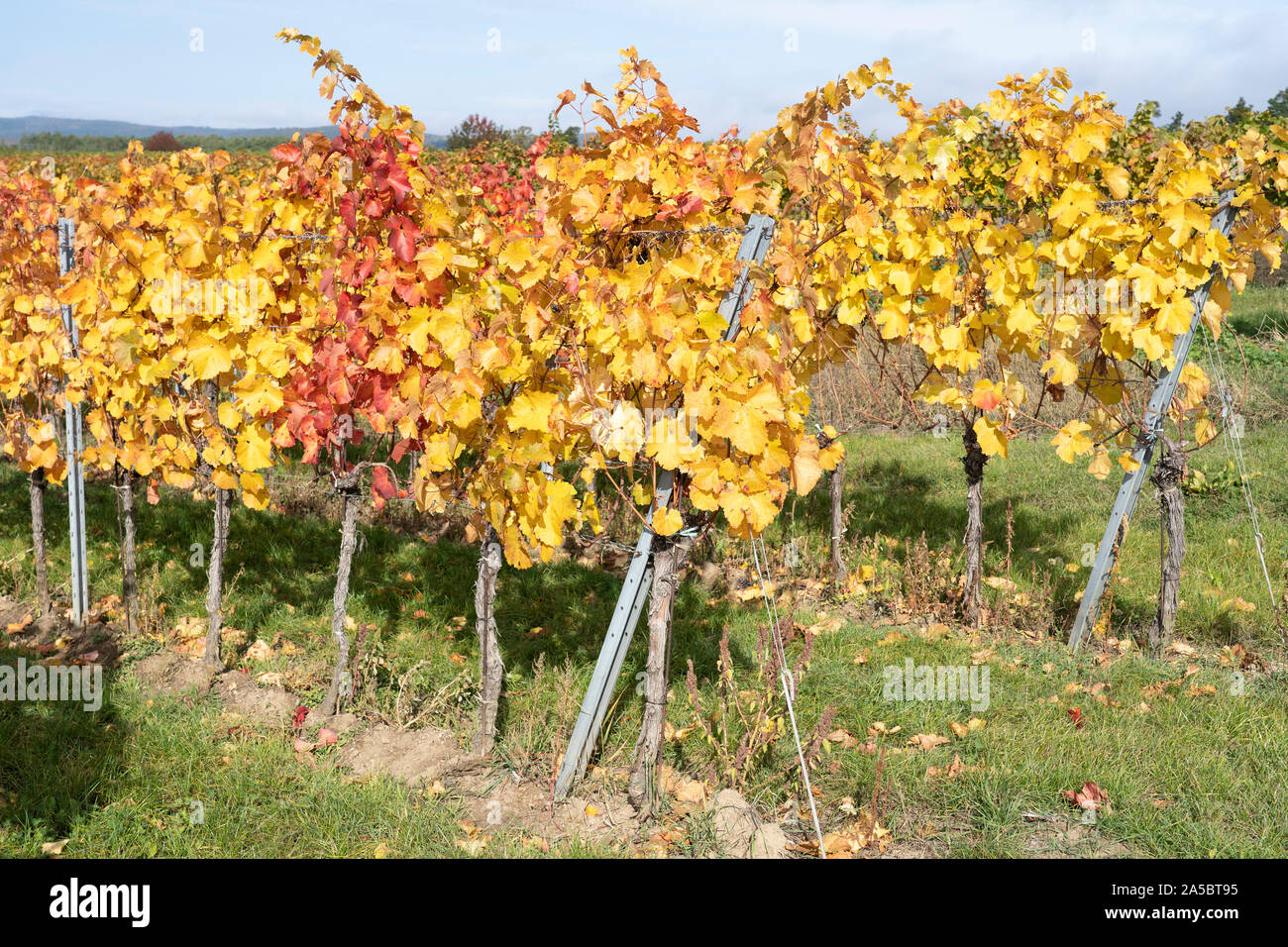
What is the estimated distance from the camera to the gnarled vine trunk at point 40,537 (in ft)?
13.8

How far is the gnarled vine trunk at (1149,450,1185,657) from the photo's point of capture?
377 centimetres

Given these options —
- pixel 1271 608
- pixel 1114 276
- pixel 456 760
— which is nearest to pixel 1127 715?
pixel 1271 608

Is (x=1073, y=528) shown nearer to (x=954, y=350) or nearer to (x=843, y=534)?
(x=843, y=534)

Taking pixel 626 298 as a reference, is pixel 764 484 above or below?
below

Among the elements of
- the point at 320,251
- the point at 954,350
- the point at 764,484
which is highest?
the point at 320,251

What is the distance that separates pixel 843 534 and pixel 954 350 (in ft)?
5.06

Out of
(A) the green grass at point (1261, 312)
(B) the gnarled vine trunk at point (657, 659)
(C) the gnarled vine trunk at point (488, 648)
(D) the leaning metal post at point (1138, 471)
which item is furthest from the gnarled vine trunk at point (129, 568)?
(A) the green grass at point (1261, 312)

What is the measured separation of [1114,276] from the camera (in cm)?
346

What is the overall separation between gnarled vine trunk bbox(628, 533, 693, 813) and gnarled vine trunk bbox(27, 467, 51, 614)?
10.1 ft

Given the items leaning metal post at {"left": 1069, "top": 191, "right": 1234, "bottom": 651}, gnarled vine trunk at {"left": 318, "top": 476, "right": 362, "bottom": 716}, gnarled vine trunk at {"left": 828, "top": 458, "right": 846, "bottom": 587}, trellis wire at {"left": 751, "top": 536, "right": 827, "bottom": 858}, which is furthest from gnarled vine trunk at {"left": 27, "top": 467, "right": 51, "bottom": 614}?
leaning metal post at {"left": 1069, "top": 191, "right": 1234, "bottom": 651}

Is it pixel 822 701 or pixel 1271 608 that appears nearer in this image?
pixel 822 701

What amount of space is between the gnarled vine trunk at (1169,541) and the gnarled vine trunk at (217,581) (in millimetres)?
3788

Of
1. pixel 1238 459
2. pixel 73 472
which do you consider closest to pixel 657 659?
pixel 73 472

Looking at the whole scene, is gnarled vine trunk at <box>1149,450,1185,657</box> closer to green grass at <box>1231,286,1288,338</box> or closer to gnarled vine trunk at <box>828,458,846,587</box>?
gnarled vine trunk at <box>828,458,846,587</box>
